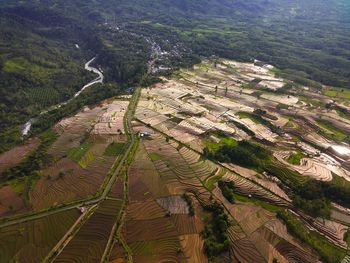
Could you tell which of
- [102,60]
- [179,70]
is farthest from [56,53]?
[179,70]

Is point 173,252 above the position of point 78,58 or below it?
above

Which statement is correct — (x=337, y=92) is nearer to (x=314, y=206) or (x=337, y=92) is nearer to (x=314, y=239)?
(x=314, y=206)

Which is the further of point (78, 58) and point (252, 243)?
point (78, 58)

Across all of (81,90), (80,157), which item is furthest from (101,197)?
(81,90)

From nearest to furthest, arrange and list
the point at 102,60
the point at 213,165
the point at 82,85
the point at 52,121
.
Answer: the point at 213,165 → the point at 52,121 → the point at 82,85 → the point at 102,60

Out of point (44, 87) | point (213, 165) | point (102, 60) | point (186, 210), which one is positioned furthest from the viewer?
point (102, 60)

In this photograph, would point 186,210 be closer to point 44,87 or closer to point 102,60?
point 44,87

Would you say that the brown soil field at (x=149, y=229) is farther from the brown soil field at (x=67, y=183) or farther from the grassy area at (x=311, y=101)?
the grassy area at (x=311, y=101)

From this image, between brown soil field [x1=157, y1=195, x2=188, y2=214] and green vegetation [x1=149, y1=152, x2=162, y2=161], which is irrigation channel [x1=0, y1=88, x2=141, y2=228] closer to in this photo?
green vegetation [x1=149, y1=152, x2=162, y2=161]
